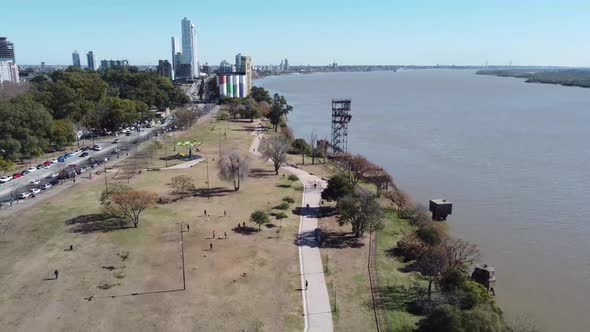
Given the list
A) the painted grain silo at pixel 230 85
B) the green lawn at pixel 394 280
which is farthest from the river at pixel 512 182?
the painted grain silo at pixel 230 85

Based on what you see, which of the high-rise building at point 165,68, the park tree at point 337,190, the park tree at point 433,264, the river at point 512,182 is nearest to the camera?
the park tree at point 433,264

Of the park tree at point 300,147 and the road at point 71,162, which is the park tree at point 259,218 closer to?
the road at point 71,162

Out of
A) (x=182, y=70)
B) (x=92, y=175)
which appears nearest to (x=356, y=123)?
(x=92, y=175)

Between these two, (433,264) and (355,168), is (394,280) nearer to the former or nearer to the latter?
(433,264)

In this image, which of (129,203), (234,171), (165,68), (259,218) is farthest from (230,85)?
(259,218)

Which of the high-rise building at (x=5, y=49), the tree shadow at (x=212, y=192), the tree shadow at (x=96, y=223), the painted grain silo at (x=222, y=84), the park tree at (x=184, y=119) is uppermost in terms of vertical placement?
the high-rise building at (x=5, y=49)

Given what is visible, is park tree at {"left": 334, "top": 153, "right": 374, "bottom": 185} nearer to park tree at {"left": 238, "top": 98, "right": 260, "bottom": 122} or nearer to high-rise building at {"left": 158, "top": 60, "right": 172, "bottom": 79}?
park tree at {"left": 238, "top": 98, "right": 260, "bottom": 122}
